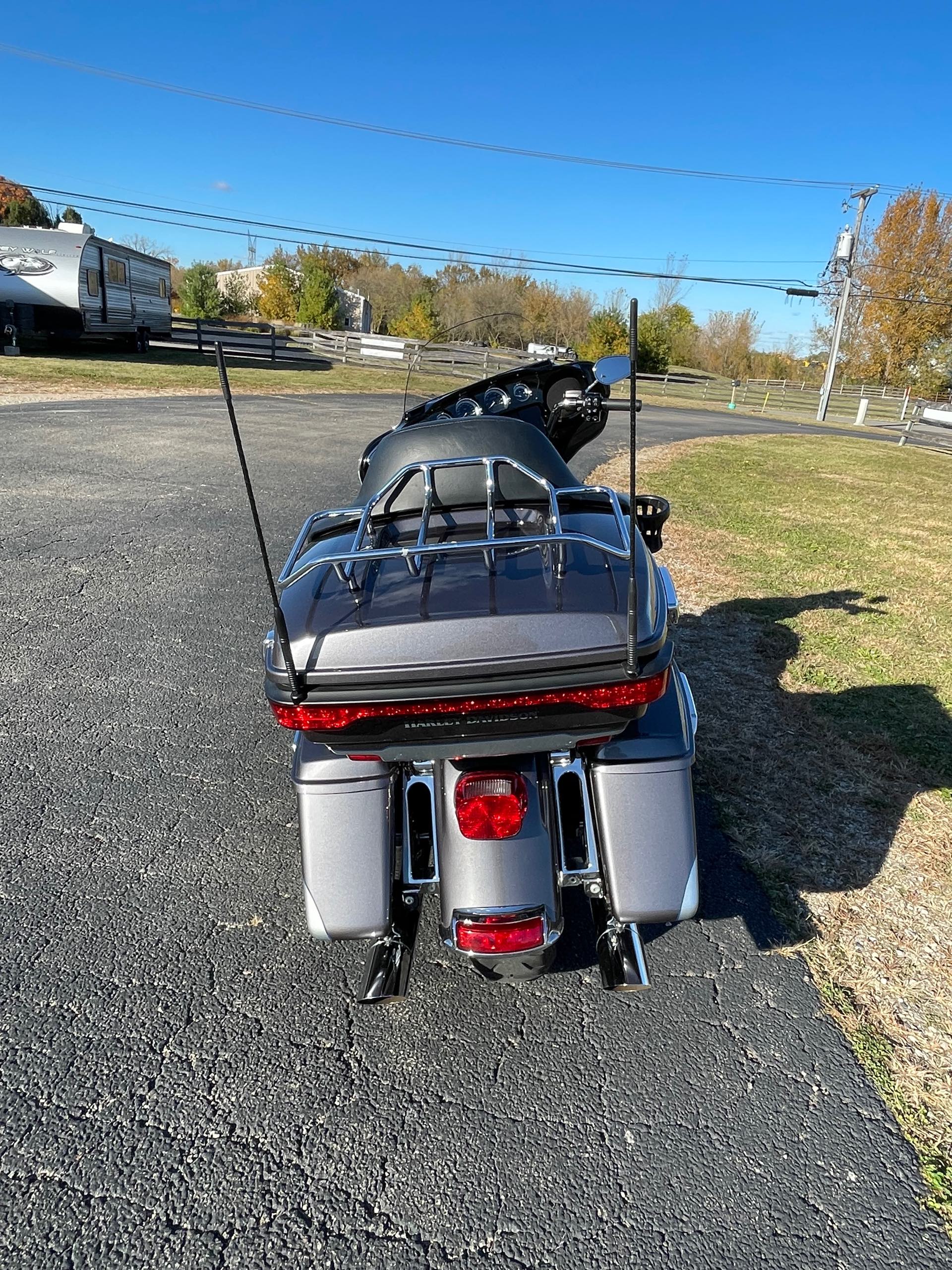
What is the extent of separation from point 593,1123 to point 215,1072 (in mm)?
938

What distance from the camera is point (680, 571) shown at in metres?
6.31

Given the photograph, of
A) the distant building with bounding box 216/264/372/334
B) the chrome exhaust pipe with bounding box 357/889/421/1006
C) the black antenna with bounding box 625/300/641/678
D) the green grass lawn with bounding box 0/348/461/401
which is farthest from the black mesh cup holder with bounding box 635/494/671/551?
the distant building with bounding box 216/264/372/334

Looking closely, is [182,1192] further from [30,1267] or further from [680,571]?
[680,571]

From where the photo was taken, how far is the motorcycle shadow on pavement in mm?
2551

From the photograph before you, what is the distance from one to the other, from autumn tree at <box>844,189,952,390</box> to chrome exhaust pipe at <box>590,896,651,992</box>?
4507 cm

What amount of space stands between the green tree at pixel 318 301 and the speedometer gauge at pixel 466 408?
36.9m

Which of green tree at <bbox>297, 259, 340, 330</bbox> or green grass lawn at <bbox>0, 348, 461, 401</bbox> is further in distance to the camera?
green tree at <bbox>297, 259, 340, 330</bbox>

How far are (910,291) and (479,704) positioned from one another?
4963 centimetres

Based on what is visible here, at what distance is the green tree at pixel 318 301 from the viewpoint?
37.8 metres

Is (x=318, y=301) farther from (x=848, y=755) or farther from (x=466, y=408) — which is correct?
(x=848, y=755)

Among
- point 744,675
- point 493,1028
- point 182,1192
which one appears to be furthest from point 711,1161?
point 744,675

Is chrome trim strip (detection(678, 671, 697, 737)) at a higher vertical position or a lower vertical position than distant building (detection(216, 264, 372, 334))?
lower

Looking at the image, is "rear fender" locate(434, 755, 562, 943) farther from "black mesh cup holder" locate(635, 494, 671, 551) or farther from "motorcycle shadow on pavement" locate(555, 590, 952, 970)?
"black mesh cup holder" locate(635, 494, 671, 551)

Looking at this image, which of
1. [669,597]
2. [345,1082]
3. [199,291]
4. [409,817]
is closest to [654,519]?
[669,597]
